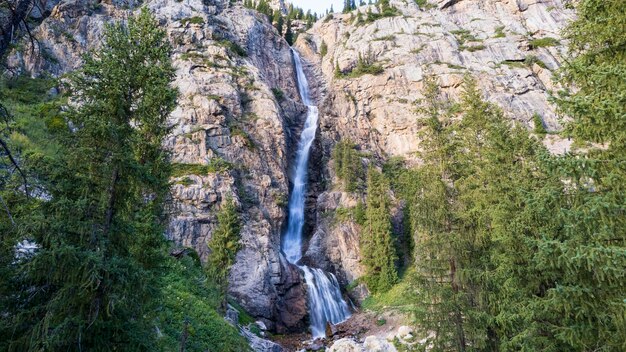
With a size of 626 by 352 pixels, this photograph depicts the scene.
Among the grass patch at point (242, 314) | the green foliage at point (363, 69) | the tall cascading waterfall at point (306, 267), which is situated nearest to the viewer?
the grass patch at point (242, 314)

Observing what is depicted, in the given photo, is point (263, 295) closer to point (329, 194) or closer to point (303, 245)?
point (303, 245)

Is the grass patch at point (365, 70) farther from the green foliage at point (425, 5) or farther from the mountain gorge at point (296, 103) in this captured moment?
the green foliage at point (425, 5)

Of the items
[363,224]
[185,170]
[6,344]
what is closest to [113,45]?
[6,344]

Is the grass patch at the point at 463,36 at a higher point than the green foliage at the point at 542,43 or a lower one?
higher

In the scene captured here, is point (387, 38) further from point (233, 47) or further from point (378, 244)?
point (378, 244)

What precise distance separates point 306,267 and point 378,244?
694 cm

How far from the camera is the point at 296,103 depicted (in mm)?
53000

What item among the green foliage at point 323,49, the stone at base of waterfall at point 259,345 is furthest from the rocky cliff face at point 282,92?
the stone at base of waterfall at point 259,345

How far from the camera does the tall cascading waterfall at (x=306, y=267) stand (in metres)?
27.4

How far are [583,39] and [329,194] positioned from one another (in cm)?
3176

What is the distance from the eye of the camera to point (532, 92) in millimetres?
47688

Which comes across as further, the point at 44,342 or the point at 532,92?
the point at 532,92

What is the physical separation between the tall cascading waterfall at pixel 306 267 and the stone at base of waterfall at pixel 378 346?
660 cm

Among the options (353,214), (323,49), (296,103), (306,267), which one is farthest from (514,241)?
(323,49)
